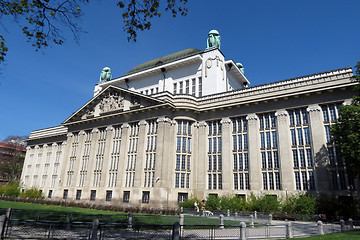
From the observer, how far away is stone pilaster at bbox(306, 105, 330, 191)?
30656mm

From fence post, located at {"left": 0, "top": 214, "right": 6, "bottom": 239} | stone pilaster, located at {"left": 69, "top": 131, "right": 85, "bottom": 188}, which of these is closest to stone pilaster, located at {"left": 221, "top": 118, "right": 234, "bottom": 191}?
stone pilaster, located at {"left": 69, "top": 131, "right": 85, "bottom": 188}

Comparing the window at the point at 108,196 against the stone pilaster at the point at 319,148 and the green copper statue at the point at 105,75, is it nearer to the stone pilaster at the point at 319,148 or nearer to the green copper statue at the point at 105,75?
the stone pilaster at the point at 319,148

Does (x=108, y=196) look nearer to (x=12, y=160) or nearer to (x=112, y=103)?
(x=112, y=103)

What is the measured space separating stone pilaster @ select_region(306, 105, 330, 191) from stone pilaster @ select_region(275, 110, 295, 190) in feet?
9.34

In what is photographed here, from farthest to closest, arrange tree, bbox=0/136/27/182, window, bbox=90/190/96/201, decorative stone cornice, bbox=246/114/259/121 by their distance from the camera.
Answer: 1. tree, bbox=0/136/27/182
2. window, bbox=90/190/96/201
3. decorative stone cornice, bbox=246/114/259/121

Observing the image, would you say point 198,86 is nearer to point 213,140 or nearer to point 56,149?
point 213,140

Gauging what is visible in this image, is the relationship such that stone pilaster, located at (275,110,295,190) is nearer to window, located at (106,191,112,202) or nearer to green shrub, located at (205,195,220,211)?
green shrub, located at (205,195,220,211)

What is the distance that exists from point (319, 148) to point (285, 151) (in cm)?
400

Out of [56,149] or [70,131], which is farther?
[56,149]

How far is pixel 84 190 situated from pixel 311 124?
127 feet

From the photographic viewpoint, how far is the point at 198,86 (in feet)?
163

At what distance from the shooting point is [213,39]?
167 ft

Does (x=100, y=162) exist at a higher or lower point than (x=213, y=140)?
lower

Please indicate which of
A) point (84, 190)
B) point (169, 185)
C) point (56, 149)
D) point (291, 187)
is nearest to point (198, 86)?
point (169, 185)
